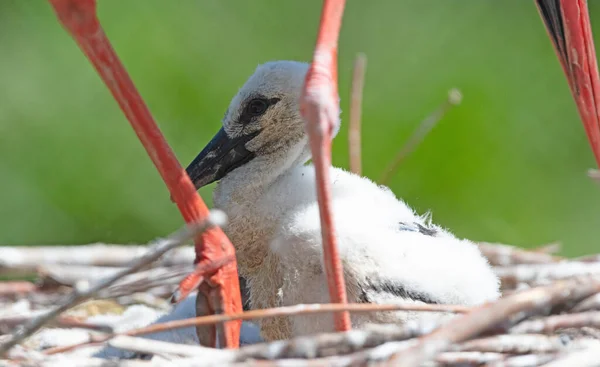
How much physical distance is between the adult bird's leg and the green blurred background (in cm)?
247

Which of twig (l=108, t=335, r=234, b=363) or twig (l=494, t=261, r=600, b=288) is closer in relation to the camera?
twig (l=108, t=335, r=234, b=363)

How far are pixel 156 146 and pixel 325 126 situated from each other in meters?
0.36

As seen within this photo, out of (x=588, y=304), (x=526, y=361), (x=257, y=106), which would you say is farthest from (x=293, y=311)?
(x=257, y=106)

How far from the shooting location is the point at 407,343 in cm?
187

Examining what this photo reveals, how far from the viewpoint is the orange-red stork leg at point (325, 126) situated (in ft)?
6.64

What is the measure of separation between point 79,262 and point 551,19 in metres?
1.31

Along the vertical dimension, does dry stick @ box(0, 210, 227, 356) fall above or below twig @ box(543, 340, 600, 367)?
above

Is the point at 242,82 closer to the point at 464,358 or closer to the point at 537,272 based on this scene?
the point at 537,272

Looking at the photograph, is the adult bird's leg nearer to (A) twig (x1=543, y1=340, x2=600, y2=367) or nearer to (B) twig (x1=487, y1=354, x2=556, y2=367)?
(B) twig (x1=487, y1=354, x2=556, y2=367)

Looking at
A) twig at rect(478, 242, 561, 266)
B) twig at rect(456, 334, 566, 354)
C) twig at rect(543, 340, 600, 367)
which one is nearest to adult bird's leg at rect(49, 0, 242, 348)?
twig at rect(456, 334, 566, 354)

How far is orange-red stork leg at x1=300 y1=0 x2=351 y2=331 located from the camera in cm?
202

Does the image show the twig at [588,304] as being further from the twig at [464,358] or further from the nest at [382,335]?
the twig at [464,358]

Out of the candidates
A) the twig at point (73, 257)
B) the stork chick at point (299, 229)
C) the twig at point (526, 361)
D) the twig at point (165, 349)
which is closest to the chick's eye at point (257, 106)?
the stork chick at point (299, 229)

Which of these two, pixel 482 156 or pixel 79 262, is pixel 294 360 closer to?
pixel 79 262
